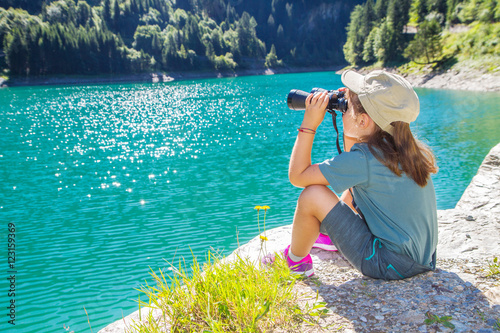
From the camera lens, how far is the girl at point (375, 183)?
2463 millimetres

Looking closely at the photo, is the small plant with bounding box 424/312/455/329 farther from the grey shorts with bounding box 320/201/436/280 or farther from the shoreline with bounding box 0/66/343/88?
the shoreline with bounding box 0/66/343/88

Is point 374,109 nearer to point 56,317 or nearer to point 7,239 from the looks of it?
point 56,317

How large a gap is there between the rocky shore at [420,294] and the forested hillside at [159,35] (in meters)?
76.3

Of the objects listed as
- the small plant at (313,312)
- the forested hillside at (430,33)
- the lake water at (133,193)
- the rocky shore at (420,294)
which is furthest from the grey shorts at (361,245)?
the forested hillside at (430,33)

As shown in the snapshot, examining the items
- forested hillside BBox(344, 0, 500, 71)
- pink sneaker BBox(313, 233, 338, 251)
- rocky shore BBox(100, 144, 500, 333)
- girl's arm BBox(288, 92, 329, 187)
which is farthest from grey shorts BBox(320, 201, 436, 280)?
forested hillside BBox(344, 0, 500, 71)

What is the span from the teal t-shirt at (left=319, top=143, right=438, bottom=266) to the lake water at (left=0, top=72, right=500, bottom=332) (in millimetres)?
1382

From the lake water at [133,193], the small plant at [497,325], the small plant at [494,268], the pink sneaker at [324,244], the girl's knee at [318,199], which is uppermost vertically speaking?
the girl's knee at [318,199]

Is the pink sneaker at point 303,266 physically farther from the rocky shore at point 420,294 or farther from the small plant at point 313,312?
the small plant at point 313,312

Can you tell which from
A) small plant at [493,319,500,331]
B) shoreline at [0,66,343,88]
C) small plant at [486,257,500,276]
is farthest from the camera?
shoreline at [0,66,343,88]

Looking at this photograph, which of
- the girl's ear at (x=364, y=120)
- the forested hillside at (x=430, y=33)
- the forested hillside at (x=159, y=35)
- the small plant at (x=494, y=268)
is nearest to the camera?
the girl's ear at (x=364, y=120)

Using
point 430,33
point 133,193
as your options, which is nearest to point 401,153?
point 133,193

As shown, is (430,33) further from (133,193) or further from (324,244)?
(324,244)

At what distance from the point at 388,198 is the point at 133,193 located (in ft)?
26.7

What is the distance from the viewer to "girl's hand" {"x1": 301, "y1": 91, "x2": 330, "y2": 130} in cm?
270
